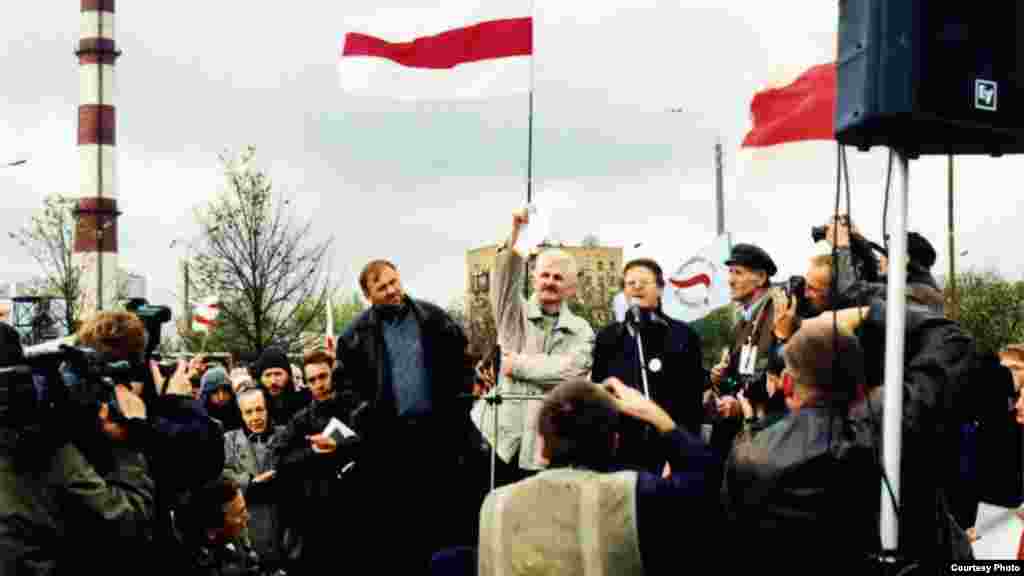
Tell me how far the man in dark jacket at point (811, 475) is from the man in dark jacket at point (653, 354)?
3.07 metres

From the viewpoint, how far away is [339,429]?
8.38m

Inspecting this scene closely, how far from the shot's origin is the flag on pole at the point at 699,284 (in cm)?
1219

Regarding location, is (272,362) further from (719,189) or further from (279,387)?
(719,189)

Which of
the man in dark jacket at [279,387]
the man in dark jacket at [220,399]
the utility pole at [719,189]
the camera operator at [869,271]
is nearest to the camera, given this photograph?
the camera operator at [869,271]

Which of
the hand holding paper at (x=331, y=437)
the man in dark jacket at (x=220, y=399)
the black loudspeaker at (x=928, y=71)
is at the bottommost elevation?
the man in dark jacket at (x=220, y=399)

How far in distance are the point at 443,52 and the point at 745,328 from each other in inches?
101

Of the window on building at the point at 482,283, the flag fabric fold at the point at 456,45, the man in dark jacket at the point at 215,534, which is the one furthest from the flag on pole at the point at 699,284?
the window on building at the point at 482,283

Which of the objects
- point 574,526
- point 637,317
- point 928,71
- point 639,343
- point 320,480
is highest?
point 928,71

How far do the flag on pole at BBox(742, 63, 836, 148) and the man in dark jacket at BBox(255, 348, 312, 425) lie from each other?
18.6ft

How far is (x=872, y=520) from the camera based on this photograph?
433 cm

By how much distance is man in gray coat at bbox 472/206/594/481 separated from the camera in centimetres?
741

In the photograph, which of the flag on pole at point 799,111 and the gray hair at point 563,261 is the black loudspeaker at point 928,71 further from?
the gray hair at point 563,261

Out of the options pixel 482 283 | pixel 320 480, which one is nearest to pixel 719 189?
pixel 320 480

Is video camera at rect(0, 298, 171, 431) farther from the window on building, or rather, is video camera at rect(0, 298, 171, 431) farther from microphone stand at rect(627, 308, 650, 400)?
the window on building
